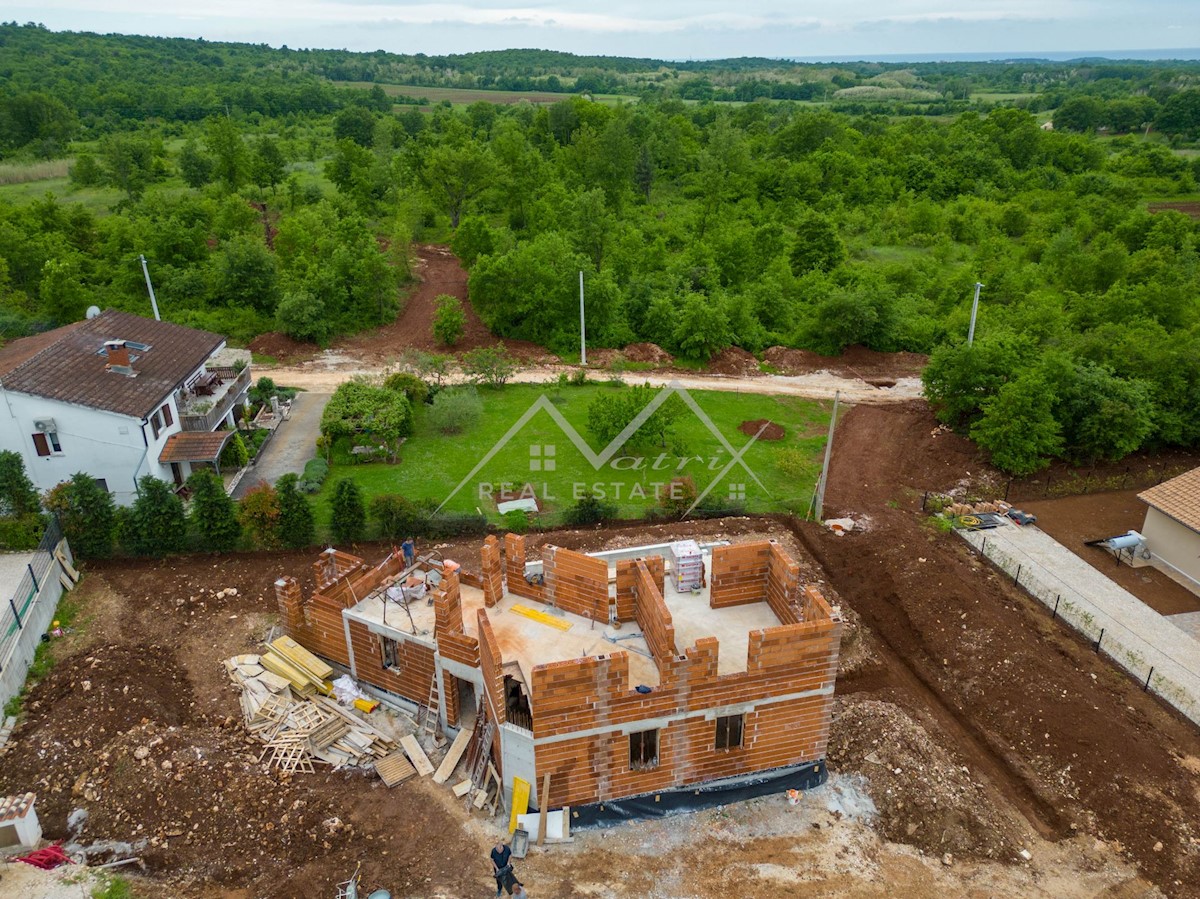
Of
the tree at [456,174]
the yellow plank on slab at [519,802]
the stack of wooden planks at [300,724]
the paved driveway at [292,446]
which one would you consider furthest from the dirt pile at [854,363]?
the yellow plank on slab at [519,802]

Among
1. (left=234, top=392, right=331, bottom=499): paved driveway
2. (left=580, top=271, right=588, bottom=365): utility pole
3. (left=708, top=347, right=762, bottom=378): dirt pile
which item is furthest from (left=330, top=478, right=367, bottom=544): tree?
(left=708, top=347, right=762, bottom=378): dirt pile

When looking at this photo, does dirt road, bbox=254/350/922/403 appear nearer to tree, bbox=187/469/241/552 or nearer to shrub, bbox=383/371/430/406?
shrub, bbox=383/371/430/406

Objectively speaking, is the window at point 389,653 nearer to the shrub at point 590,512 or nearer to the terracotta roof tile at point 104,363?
the shrub at point 590,512

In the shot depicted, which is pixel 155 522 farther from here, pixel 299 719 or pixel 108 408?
pixel 299 719

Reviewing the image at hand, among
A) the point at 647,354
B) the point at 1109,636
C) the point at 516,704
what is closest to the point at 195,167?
the point at 647,354

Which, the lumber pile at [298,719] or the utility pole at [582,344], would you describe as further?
the utility pole at [582,344]
